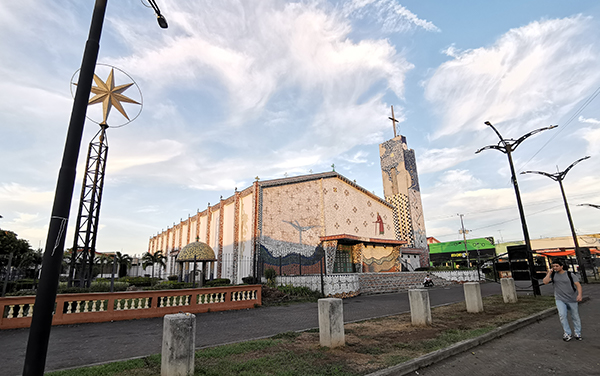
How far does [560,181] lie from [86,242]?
31.0 metres

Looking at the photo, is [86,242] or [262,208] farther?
[262,208]

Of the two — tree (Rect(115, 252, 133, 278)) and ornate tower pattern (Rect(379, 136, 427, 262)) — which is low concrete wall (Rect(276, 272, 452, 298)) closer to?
ornate tower pattern (Rect(379, 136, 427, 262))

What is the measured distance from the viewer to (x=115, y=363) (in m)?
5.33

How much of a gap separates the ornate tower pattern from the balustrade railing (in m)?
28.8

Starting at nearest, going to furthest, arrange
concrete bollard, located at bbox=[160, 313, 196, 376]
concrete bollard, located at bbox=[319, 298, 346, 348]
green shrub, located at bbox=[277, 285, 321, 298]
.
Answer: concrete bollard, located at bbox=[160, 313, 196, 376], concrete bollard, located at bbox=[319, 298, 346, 348], green shrub, located at bbox=[277, 285, 321, 298]

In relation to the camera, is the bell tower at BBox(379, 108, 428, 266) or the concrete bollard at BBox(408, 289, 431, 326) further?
the bell tower at BBox(379, 108, 428, 266)

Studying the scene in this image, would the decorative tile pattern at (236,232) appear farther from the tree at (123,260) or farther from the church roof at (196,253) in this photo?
the tree at (123,260)

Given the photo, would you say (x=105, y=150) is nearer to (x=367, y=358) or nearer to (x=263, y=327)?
(x=263, y=327)

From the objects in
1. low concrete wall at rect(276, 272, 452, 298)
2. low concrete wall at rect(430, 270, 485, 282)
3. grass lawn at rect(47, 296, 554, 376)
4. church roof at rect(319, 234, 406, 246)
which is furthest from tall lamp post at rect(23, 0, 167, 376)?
low concrete wall at rect(430, 270, 485, 282)

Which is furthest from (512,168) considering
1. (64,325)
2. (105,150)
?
(105,150)

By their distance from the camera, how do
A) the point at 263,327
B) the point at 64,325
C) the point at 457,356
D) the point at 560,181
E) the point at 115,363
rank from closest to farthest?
the point at 115,363
the point at 457,356
the point at 263,327
the point at 64,325
the point at 560,181

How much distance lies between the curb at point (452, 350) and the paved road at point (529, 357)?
3.6 inches

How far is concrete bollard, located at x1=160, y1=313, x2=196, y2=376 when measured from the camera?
4363 millimetres

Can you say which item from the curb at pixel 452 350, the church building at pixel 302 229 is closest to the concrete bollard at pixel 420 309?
the curb at pixel 452 350
